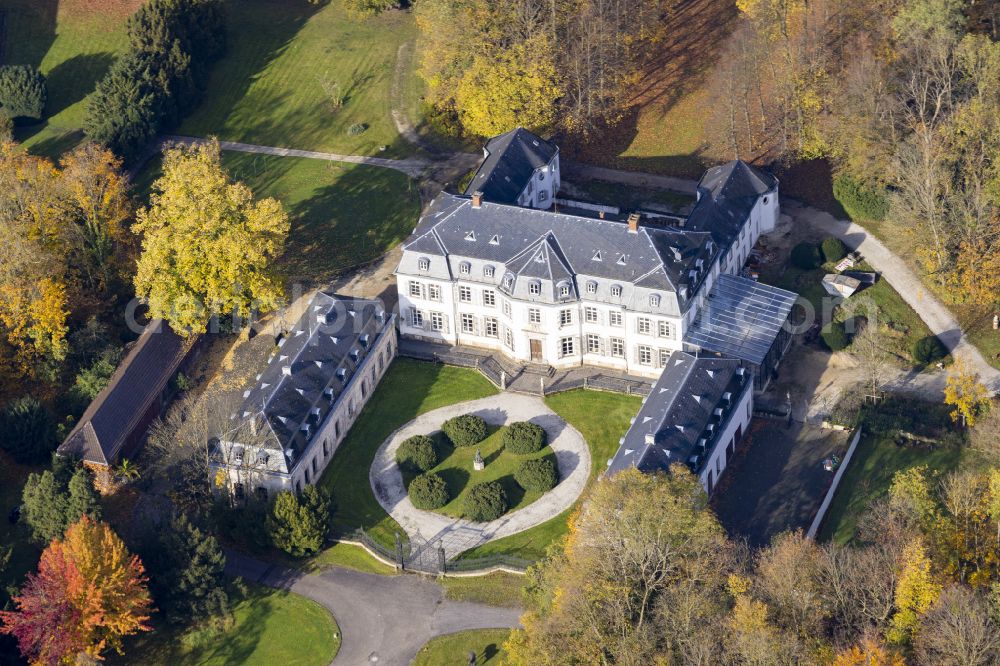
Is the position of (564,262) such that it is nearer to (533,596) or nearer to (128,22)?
(533,596)

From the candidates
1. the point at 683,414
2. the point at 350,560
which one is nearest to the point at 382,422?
the point at 350,560

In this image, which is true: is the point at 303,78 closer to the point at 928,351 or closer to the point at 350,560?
the point at 350,560

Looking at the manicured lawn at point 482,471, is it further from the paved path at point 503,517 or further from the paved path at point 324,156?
the paved path at point 324,156

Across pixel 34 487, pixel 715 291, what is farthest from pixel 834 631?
pixel 34 487

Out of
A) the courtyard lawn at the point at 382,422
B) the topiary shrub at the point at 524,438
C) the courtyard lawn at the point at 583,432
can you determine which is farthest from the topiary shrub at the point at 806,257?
the topiary shrub at the point at 524,438

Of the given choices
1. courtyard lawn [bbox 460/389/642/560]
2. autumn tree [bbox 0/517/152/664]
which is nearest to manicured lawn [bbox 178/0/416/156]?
courtyard lawn [bbox 460/389/642/560]
